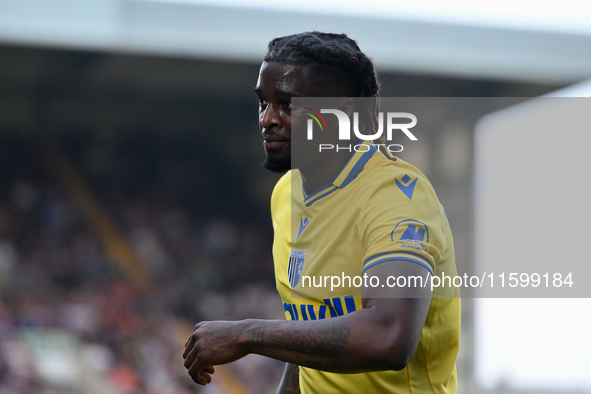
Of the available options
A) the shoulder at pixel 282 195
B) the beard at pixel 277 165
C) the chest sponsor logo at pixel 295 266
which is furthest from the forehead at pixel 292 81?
the shoulder at pixel 282 195

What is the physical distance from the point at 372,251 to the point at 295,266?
50 centimetres

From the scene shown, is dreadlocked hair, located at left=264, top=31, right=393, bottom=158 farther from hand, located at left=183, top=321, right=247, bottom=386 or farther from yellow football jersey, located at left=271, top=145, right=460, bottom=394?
hand, located at left=183, top=321, right=247, bottom=386

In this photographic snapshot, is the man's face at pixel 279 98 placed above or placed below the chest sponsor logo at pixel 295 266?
above

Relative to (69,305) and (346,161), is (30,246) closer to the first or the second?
(69,305)

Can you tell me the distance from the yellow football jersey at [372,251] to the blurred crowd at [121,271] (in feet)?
29.4

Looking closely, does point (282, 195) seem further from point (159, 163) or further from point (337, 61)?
point (159, 163)

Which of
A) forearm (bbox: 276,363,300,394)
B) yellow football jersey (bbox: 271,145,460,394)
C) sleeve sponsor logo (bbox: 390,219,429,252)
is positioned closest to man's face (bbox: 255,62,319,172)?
yellow football jersey (bbox: 271,145,460,394)

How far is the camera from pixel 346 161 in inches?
84.0

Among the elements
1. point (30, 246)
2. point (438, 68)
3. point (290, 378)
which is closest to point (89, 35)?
point (30, 246)

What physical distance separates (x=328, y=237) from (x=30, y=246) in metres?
13.0

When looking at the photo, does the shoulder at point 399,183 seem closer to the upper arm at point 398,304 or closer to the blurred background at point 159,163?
the upper arm at point 398,304

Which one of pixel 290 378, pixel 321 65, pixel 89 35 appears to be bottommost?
pixel 290 378

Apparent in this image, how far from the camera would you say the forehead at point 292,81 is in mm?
2004

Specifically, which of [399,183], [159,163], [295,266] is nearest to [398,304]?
[399,183]
